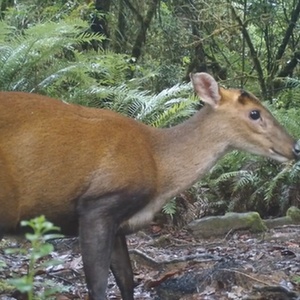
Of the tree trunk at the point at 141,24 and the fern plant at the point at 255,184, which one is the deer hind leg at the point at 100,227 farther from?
the tree trunk at the point at 141,24

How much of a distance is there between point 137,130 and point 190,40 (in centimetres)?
1117

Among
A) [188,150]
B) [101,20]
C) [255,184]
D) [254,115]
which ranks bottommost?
[255,184]

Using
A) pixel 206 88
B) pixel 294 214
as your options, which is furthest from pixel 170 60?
pixel 206 88

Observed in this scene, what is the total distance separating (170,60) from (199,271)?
35.4ft

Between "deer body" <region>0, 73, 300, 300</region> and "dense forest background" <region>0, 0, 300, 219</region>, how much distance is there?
3.83 meters

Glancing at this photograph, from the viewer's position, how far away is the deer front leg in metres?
5.74

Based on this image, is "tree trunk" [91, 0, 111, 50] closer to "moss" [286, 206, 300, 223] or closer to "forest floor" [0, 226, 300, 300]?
"moss" [286, 206, 300, 223]

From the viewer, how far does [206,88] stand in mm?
6008

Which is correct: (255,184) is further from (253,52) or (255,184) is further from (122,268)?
(253,52)

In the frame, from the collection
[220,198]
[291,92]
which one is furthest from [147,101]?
[291,92]

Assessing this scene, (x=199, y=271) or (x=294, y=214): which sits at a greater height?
(x=294, y=214)

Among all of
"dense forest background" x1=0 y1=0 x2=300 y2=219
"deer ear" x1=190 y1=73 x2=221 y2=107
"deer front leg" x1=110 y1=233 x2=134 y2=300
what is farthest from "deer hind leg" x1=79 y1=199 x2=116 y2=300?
"dense forest background" x1=0 y1=0 x2=300 y2=219

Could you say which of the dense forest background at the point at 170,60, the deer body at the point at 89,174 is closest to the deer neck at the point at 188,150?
the deer body at the point at 89,174

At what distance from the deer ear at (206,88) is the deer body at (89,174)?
0.48 meters
